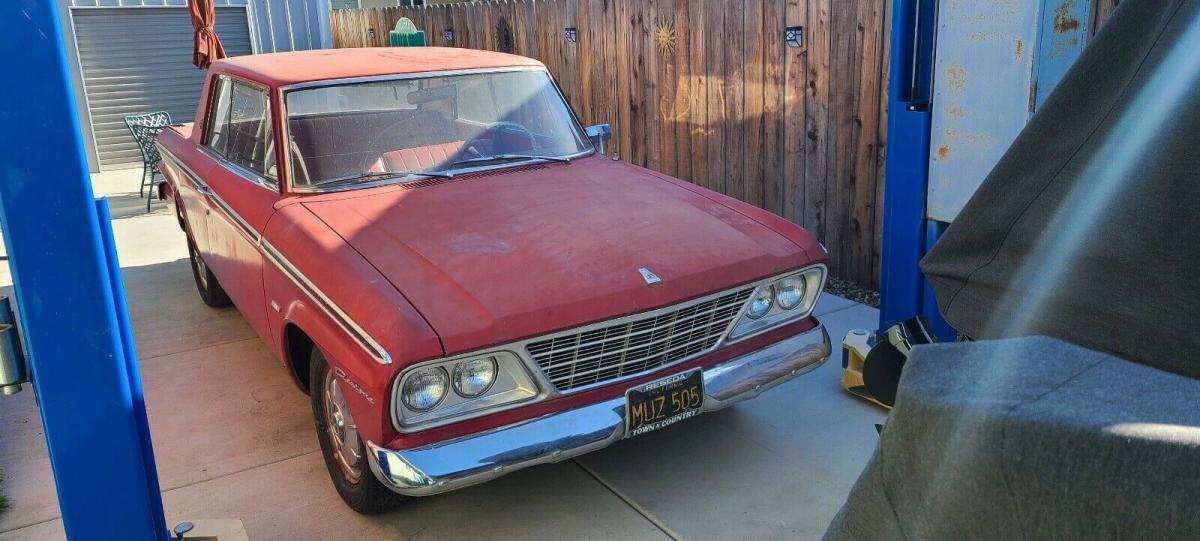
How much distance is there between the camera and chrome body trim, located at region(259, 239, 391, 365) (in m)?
2.95

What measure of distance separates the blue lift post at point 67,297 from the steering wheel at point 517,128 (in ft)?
7.68

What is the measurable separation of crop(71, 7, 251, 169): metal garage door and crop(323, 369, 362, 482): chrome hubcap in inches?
415

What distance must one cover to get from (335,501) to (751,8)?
4278 millimetres

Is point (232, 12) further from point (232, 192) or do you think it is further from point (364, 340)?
point (364, 340)

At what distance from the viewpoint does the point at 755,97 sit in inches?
253

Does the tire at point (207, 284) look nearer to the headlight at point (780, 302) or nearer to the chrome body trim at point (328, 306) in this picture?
the chrome body trim at point (328, 306)

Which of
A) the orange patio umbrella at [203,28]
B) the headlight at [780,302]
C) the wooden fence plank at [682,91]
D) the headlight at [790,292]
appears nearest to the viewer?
the headlight at [780,302]

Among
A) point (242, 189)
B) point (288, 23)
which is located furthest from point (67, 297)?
point (288, 23)

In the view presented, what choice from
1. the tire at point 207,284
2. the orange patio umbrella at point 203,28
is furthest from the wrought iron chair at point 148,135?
the tire at point 207,284

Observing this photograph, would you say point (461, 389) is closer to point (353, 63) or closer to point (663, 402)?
point (663, 402)

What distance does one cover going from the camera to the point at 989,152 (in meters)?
3.87

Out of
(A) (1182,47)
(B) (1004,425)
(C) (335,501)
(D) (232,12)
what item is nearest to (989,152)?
(A) (1182,47)

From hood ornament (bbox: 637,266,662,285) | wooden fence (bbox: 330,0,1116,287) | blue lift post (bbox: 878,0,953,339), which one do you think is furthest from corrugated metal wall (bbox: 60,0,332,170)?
hood ornament (bbox: 637,266,662,285)

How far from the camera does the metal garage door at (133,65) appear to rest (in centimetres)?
1213
